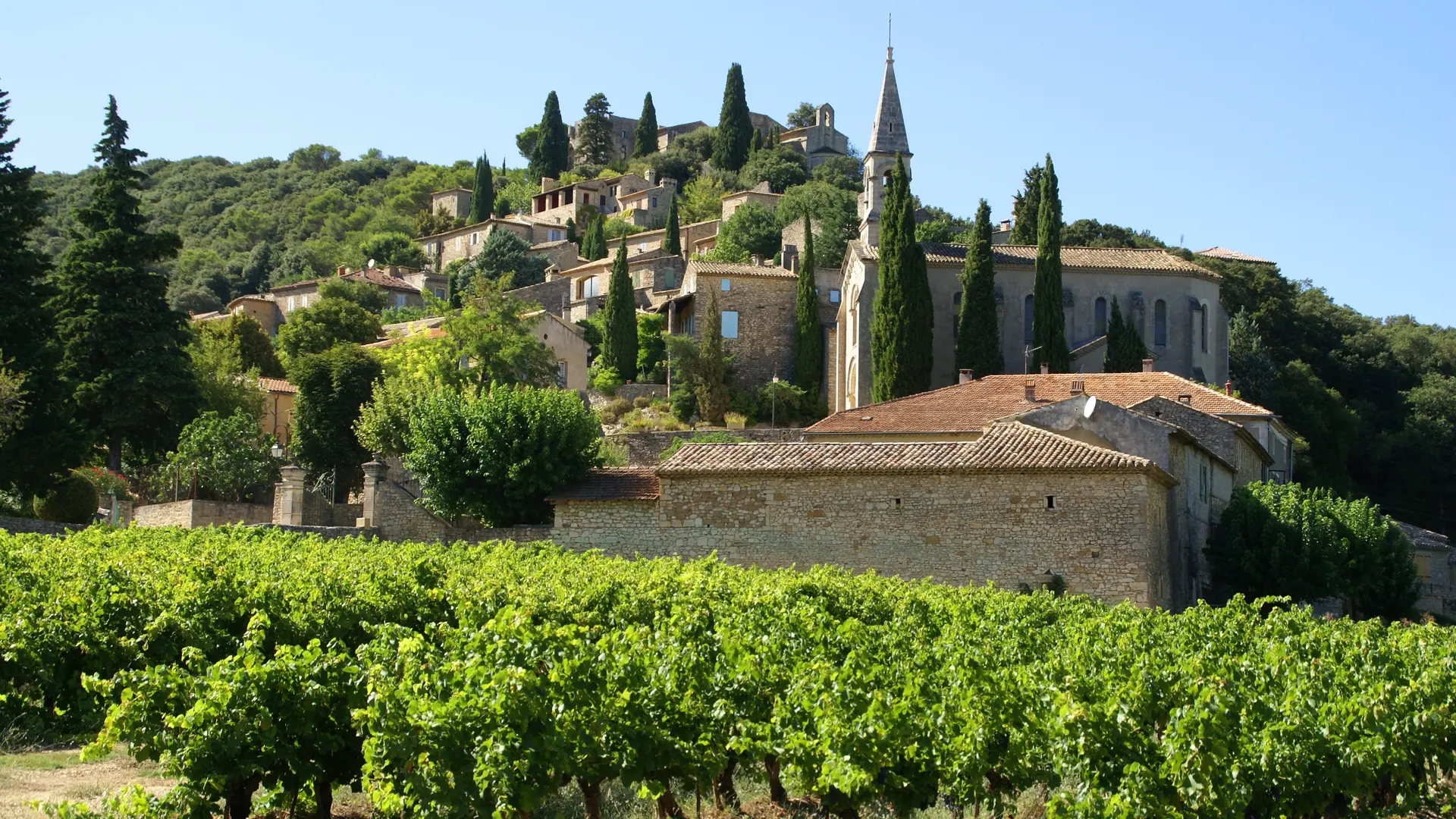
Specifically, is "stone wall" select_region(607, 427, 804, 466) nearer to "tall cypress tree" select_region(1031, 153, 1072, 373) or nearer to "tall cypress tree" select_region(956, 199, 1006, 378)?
"tall cypress tree" select_region(956, 199, 1006, 378)

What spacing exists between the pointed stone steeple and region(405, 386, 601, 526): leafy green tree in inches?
1064

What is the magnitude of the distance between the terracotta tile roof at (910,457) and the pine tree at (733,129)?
79.0m

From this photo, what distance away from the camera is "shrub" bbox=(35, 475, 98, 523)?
33000 mm

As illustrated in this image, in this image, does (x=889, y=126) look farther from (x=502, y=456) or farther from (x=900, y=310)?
(x=502, y=456)

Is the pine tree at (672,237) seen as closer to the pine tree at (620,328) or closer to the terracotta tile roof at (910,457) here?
the pine tree at (620,328)

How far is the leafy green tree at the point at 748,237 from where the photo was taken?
77000mm

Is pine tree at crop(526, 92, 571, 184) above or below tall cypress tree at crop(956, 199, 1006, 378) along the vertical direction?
above

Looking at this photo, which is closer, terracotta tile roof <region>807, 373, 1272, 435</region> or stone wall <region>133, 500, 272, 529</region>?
stone wall <region>133, 500, 272, 529</region>

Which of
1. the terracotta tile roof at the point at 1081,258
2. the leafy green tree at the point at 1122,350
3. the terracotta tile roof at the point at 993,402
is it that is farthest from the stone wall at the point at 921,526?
the terracotta tile roof at the point at 1081,258

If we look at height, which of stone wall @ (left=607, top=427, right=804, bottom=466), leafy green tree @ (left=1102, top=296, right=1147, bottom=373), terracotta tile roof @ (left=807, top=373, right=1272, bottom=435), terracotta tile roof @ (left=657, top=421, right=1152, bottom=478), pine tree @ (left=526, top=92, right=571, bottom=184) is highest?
pine tree @ (left=526, top=92, right=571, bottom=184)

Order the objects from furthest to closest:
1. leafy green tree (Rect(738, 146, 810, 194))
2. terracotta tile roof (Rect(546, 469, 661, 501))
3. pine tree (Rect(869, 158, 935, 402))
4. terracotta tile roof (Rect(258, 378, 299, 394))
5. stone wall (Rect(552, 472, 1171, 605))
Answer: leafy green tree (Rect(738, 146, 810, 194)) < terracotta tile roof (Rect(258, 378, 299, 394)) < pine tree (Rect(869, 158, 935, 402)) < terracotta tile roof (Rect(546, 469, 661, 501)) < stone wall (Rect(552, 472, 1171, 605))

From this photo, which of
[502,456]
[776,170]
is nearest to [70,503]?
[502,456]

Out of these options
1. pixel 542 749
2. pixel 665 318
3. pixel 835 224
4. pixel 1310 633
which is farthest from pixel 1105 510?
pixel 835 224

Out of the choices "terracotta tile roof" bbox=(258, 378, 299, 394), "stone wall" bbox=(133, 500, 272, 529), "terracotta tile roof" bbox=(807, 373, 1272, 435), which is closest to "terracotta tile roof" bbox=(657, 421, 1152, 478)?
"terracotta tile roof" bbox=(807, 373, 1272, 435)
